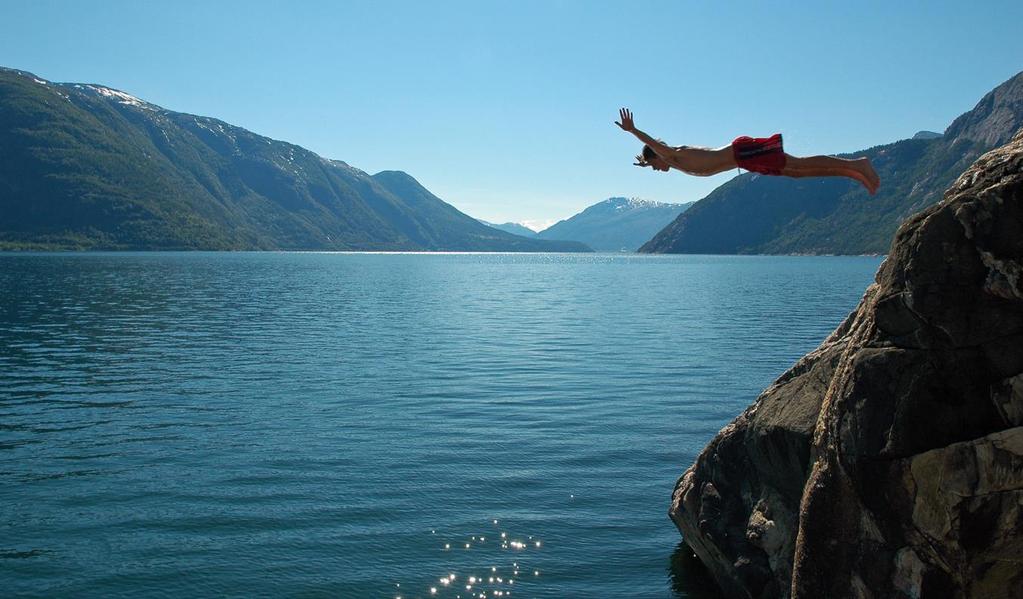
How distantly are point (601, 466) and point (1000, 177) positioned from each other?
14915 mm

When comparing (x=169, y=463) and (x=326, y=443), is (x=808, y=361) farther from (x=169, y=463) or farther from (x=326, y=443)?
(x=169, y=463)

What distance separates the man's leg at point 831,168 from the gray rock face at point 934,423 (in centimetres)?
84

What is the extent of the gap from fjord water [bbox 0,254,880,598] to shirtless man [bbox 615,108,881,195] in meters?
8.59

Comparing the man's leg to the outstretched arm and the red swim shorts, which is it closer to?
the red swim shorts

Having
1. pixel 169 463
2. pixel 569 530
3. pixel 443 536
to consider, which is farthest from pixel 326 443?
pixel 569 530

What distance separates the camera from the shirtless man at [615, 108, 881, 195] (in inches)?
330

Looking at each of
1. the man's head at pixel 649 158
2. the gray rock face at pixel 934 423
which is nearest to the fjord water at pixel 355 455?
the gray rock face at pixel 934 423

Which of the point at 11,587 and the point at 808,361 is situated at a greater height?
the point at 808,361

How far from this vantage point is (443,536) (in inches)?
625

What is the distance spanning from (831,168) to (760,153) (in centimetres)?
97

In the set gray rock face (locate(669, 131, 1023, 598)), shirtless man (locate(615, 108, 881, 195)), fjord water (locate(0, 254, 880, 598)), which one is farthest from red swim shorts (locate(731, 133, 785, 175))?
fjord water (locate(0, 254, 880, 598))

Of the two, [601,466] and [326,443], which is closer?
[601,466]

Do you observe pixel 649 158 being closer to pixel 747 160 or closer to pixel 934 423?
pixel 747 160

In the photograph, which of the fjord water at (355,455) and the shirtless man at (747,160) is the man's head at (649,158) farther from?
the fjord water at (355,455)
